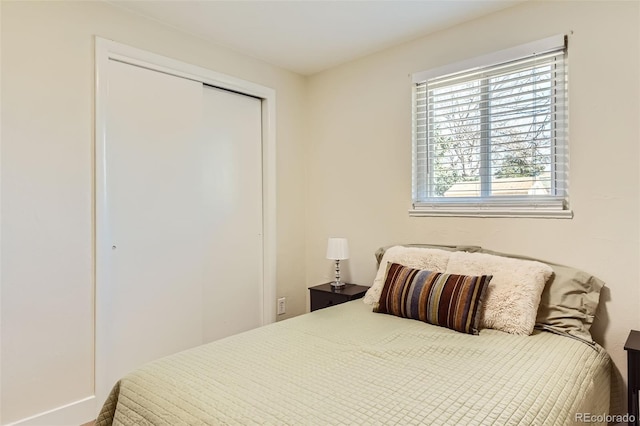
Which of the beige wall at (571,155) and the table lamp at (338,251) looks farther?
the table lamp at (338,251)

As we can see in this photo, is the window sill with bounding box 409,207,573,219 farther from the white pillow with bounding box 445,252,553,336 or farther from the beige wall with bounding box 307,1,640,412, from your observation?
the white pillow with bounding box 445,252,553,336

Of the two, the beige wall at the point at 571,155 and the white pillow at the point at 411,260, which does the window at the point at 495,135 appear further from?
the white pillow at the point at 411,260

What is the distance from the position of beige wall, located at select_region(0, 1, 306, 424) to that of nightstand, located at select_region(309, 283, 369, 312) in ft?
5.06

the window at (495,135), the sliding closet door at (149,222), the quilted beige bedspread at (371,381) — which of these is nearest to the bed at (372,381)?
the quilted beige bedspread at (371,381)

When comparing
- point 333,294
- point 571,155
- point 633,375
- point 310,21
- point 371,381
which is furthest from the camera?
point 333,294

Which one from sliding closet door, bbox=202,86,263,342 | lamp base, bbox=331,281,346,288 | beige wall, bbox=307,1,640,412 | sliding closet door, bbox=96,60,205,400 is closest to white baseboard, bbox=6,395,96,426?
sliding closet door, bbox=96,60,205,400

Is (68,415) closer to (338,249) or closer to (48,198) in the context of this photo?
(48,198)

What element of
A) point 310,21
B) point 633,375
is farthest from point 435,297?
point 310,21

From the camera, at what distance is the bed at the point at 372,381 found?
119cm

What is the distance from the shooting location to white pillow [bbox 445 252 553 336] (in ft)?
6.19

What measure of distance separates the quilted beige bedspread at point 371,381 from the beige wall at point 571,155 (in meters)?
0.55

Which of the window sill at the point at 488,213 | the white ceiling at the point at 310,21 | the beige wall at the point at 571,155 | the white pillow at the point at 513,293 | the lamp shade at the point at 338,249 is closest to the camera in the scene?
the white pillow at the point at 513,293

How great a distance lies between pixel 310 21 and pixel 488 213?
1698mm

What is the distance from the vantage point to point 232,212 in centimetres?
311
